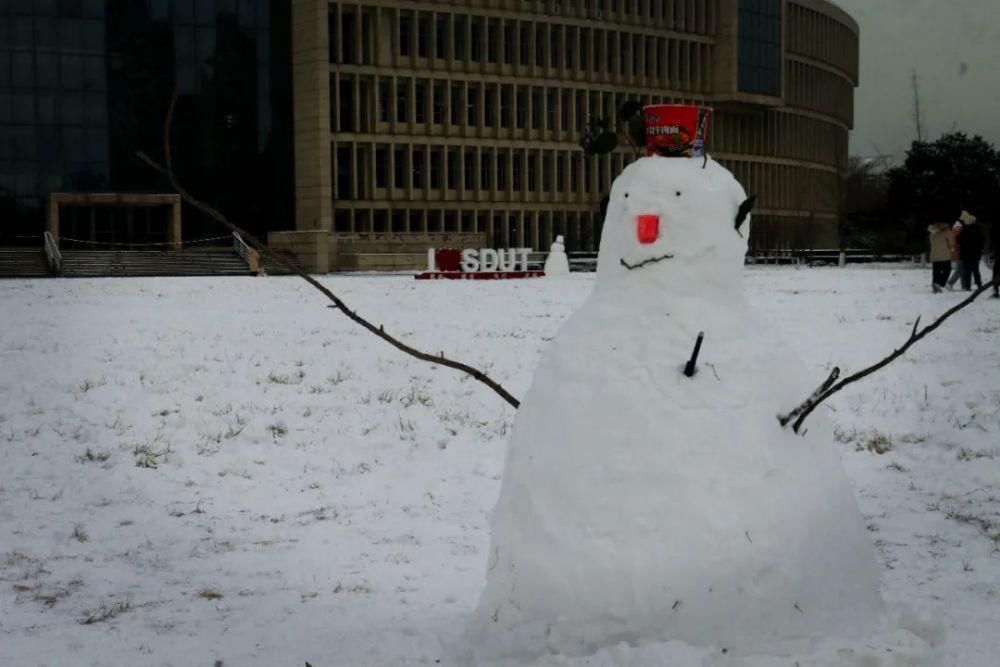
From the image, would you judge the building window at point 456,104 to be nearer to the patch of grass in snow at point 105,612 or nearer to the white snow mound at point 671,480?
the patch of grass in snow at point 105,612

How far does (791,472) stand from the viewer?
3680mm

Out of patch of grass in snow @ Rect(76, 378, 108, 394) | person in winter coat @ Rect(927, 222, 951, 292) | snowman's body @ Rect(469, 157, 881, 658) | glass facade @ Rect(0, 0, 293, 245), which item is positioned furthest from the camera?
glass facade @ Rect(0, 0, 293, 245)

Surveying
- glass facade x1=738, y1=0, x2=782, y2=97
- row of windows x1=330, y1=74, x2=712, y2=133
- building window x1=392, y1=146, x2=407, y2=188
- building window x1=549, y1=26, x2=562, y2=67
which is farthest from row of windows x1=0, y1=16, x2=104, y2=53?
glass facade x1=738, y1=0, x2=782, y2=97

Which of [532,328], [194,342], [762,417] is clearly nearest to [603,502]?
[762,417]

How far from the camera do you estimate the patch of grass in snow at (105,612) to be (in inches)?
201

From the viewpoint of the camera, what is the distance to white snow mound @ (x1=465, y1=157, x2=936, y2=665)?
138 inches

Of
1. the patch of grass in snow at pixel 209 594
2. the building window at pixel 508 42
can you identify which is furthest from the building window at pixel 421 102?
the patch of grass in snow at pixel 209 594

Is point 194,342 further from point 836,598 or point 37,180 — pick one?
point 37,180

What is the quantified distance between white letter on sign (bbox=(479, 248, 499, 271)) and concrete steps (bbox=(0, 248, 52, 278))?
48.3 ft

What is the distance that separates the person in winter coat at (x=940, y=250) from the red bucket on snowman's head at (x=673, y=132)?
19.8 metres

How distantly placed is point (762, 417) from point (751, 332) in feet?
1.07

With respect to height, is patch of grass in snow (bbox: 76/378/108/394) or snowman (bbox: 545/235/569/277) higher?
snowman (bbox: 545/235/569/277)

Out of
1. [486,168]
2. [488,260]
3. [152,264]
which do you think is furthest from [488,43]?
[488,260]

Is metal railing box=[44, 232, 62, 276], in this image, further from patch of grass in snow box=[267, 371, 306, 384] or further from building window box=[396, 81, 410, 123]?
patch of grass in snow box=[267, 371, 306, 384]
